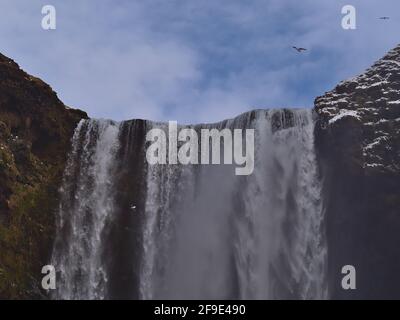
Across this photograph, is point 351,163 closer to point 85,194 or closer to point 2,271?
point 85,194

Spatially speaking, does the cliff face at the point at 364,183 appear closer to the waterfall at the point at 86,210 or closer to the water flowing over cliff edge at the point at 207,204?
the water flowing over cliff edge at the point at 207,204

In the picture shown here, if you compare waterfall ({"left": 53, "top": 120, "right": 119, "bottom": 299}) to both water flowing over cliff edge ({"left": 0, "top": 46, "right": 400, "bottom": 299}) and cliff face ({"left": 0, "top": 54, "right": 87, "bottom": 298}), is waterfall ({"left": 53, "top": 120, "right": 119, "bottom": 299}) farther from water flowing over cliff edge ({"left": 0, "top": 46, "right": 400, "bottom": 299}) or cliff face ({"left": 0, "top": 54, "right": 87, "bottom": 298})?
cliff face ({"left": 0, "top": 54, "right": 87, "bottom": 298})

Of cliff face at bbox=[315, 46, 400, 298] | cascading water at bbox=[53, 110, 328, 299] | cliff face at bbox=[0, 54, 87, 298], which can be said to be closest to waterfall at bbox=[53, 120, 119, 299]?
cascading water at bbox=[53, 110, 328, 299]

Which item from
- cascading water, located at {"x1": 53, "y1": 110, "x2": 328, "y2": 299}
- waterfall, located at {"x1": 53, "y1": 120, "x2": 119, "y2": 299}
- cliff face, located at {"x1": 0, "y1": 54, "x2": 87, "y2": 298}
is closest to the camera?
cliff face, located at {"x1": 0, "y1": 54, "x2": 87, "y2": 298}

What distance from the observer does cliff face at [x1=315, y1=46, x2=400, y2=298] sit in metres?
47.9

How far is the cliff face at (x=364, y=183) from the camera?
47.9 metres

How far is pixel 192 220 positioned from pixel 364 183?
12.5m

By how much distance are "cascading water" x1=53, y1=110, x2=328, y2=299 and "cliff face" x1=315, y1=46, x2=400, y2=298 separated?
3.86ft

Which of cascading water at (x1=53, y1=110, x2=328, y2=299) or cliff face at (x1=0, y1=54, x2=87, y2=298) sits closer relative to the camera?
cliff face at (x1=0, y1=54, x2=87, y2=298)

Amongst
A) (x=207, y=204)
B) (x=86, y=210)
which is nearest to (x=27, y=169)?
(x=86, y=210)

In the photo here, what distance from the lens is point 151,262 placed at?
49.5 meters

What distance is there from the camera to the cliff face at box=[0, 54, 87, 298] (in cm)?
4591

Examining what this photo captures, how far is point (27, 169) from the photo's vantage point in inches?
1960

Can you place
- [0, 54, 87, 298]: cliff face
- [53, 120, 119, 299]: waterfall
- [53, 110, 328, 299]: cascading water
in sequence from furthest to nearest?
[53, 110, 328, 299]: cascading water
[53, 120, 119, 299]: waterfall
[0, 54, 87, 298]: cliff face
